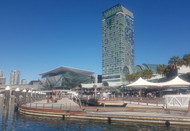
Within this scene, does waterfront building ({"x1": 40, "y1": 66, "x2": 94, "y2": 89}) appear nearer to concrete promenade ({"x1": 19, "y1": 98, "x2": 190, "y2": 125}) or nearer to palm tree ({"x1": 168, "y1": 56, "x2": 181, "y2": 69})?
palm tree ({"x1": 168, "y1": 56, "x2": 181, "y2": 69})

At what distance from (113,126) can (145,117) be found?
13.4 ft

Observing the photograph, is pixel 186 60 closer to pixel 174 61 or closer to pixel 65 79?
pixel 174 61

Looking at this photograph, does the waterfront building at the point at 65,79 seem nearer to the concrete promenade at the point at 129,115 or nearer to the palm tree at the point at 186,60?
the palm tree at the point at 186,60

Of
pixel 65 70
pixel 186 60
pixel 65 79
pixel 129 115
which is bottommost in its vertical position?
pixel 129 115

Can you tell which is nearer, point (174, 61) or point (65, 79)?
point (174, 61)

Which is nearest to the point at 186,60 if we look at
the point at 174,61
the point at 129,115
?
the point at 174,61

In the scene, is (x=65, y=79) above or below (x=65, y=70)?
below

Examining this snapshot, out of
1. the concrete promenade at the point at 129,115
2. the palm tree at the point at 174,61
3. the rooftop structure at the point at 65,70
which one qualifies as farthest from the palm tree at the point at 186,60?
the rooftop structure at the point at 65,70

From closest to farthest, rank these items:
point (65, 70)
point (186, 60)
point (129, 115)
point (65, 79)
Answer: point (129, 115), point (186, 60), point (65, 79), point (65, 70)

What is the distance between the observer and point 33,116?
24.4 meters

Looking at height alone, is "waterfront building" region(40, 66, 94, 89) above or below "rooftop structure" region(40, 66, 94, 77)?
below

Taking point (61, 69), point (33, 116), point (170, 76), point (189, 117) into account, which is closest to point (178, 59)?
point (170, 76)

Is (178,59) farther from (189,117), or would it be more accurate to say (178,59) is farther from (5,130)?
(5,130)

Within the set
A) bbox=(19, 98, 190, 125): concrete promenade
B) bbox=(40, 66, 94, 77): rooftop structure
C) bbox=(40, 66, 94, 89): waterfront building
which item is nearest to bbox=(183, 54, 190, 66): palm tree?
bbox=(19, 98, 190, 125): concrete promenade
